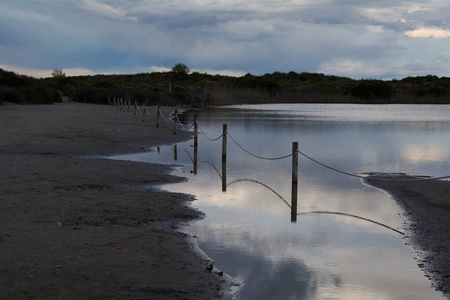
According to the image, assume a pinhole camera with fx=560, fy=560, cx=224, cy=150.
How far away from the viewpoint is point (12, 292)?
5.09 m

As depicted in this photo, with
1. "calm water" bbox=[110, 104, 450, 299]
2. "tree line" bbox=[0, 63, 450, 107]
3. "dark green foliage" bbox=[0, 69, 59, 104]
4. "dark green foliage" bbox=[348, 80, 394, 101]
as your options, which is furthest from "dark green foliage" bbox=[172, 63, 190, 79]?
"calm water" bbox=[110, 104, 450, 299]

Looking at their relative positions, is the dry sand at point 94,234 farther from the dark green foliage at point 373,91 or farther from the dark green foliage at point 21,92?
the dark green foliage at point 373,91

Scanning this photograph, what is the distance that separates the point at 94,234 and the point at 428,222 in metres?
5.45

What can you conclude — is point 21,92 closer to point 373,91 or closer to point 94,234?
point 94,234

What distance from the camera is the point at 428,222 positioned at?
927cm

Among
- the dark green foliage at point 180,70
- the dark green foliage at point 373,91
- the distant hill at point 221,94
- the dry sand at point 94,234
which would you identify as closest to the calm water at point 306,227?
the dry sand at point 94,234

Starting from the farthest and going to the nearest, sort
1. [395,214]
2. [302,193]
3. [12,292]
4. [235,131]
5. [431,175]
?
1. [235,131]
2. [431,175]
3. [302,193]
4. [395,214]
5. [12,292]

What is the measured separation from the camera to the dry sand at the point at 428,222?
7039mm

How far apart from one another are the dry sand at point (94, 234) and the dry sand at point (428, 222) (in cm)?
276

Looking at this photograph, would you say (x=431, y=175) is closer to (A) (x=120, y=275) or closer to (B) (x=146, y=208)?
(B) (x=146, y=208)

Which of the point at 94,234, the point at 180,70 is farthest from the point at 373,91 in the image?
the point at 94,234

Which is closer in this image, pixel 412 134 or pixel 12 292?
pixel 12 292

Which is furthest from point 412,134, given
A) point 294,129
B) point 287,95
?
point 287,95

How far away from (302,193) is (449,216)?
3.45m
